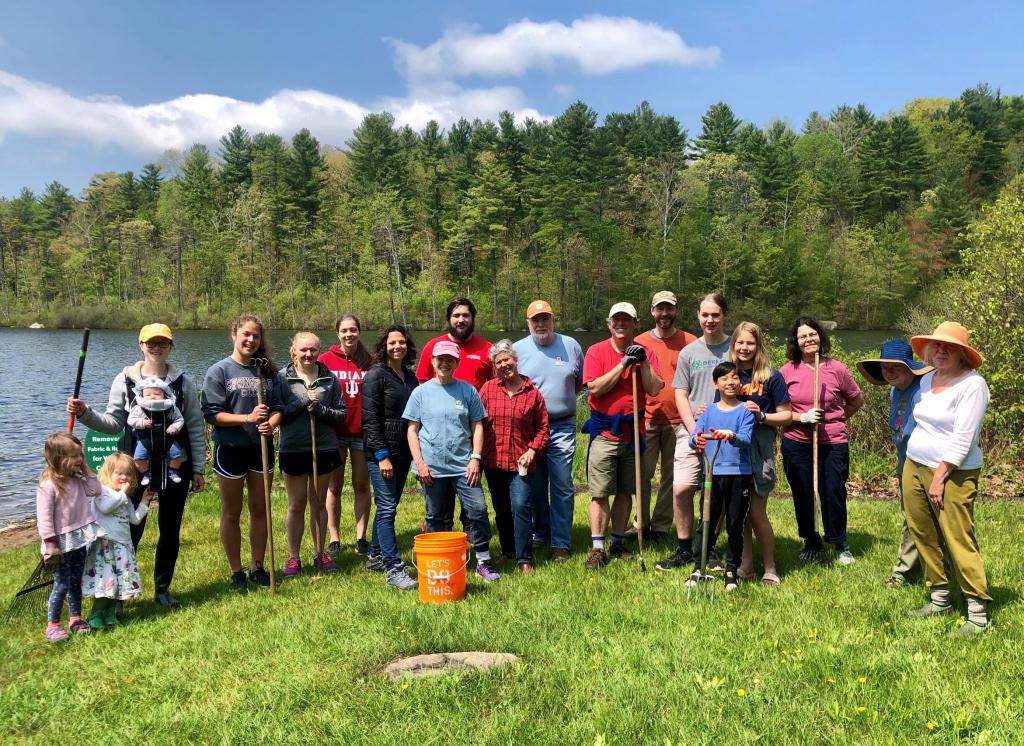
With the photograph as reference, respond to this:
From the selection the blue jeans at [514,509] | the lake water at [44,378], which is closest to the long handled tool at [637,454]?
the blue jeans at [514,509]

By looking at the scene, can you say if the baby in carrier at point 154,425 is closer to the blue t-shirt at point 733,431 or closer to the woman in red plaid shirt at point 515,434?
the woman in red plaid shirt at point 515,434

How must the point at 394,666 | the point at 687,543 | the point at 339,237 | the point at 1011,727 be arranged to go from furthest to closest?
the point at 339,237
the point at 687,543
the point at 394,666
the point at 1011,727

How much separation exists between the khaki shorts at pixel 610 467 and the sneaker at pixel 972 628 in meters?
2.66

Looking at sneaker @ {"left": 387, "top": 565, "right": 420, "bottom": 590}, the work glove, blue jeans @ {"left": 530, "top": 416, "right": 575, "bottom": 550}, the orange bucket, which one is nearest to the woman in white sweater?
the work glove

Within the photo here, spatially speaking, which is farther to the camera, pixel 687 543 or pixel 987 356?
pixel 987 356

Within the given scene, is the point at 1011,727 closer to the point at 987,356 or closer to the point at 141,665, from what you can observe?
the point at 141,665

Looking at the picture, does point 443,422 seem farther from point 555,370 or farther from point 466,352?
point 555,370

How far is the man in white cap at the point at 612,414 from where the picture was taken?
6023 mm

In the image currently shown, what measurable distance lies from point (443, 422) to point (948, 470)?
3.69 m

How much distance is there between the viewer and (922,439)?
4602 millimetres

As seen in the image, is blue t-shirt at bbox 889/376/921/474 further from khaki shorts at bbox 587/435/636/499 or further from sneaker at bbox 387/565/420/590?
sneaker at bbox 387/565/420/590

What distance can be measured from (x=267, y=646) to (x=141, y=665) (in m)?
0.81

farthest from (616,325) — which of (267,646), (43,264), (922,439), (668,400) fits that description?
(43,264)

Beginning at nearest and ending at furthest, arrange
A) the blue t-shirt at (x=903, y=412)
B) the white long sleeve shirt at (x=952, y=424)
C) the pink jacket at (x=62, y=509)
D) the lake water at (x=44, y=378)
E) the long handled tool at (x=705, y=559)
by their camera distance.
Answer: the white long sleeve shirt at (x=952, y=424) < the pink jacket at (x=62, y=509) < the long handled tool at (x=705, y=559) < the blue t-shirt at (x=903, y=412) < the lake water at (x=44, y=378)
